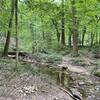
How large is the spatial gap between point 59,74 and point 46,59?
5.36 m

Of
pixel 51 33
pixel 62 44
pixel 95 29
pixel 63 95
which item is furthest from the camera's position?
pixel 51 33

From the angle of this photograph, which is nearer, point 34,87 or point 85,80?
point 34,87

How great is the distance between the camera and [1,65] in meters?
10.7

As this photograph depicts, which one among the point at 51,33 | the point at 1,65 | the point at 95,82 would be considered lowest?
the point at 95,82

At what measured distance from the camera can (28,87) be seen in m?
8.48

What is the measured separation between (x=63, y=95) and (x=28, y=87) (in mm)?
1498

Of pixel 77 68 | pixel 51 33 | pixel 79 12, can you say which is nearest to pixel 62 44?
pixel 51 33

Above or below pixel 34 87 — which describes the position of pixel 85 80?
below

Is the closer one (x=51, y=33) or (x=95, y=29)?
(x=95, y=29)

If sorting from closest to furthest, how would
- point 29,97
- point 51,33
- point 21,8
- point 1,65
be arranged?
point 29,97 < point 1,65 < point 21,8 < point 51,33

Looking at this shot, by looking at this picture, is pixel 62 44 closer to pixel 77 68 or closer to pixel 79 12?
pixel 79 12

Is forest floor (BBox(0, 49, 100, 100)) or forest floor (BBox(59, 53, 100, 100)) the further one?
forest floor (BBox(59, 53, 100, 100))

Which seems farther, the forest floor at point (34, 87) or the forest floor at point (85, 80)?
the forest floor at point (85, 80)

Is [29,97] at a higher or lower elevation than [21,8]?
lower
